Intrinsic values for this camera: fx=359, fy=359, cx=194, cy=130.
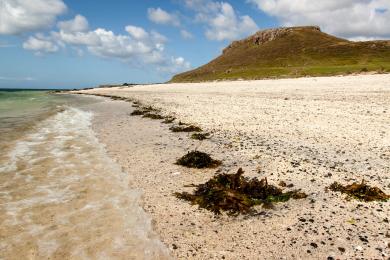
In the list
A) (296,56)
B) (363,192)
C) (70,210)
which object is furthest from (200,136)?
(296,56)

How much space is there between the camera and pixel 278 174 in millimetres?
10180

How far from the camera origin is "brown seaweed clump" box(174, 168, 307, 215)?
7.98 meters

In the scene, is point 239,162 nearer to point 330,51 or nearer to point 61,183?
point 61,183

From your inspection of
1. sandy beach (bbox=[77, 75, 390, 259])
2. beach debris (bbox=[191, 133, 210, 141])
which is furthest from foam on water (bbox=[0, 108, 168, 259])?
beach debris (bbox=[191, 133, 210, 141])

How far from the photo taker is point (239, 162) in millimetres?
11789

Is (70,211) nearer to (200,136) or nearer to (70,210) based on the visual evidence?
(70,210)

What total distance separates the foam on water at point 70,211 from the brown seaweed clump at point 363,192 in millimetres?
4605

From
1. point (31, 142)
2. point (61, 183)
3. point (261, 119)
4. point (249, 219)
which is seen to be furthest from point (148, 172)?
point (261, 119)

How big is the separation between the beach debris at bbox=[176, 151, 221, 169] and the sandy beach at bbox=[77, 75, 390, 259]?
34cm

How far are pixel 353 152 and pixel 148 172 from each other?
6.88 meters

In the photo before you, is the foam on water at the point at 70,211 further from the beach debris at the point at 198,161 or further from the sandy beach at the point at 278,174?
the beach debris at the point at 198,161

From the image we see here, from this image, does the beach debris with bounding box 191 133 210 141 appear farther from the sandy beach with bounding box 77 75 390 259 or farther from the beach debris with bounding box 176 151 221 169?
the beach debris with bounding box 176 151 221 169

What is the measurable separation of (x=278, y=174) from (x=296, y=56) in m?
138

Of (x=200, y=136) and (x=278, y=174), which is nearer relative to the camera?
(x=278, y=174)
